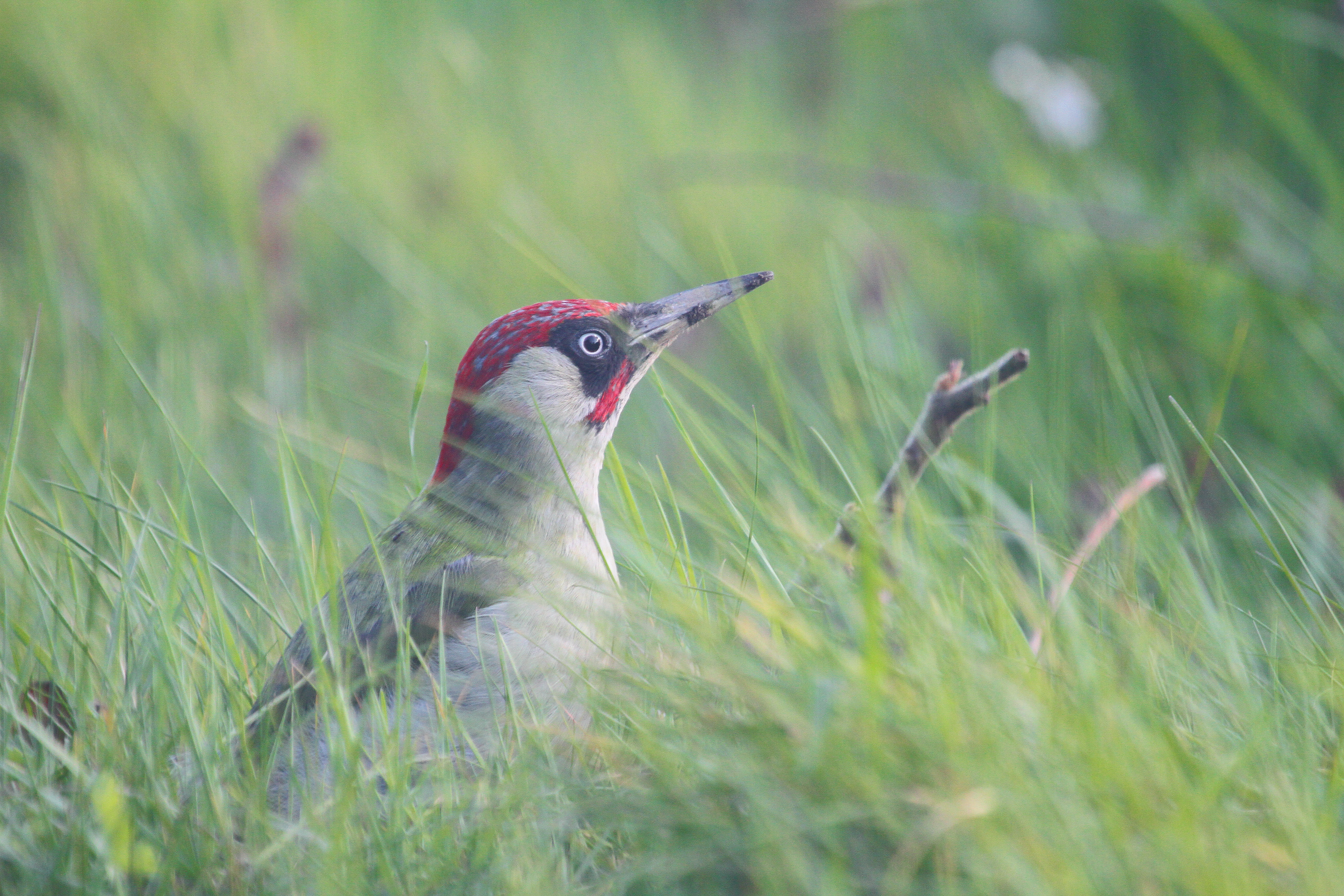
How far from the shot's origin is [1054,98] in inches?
159

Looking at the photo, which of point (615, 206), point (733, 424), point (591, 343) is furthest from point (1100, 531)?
point (615, 206)

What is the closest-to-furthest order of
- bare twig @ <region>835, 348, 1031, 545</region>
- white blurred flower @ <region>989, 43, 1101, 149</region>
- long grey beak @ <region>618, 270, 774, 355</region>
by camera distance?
bare twig @ <region>835, 348, 1031, 545</region> < long grey beak @ <region>618, 270, 774, 355</region> < white blurred flower @ <region>989, 43, 1101, 149</region>

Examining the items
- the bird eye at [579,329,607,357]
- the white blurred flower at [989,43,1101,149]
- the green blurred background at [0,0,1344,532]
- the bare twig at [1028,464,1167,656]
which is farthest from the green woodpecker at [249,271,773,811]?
the white blurred flower at [989,43,1101,149]

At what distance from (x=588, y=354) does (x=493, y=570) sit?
1.78ft

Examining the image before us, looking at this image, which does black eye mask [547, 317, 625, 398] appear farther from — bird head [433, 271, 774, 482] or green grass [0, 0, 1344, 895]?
green grass [0, 0, 1344, 895]

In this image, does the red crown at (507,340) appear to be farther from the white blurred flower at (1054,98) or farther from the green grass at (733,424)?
the white blurred flower at (1054,98)

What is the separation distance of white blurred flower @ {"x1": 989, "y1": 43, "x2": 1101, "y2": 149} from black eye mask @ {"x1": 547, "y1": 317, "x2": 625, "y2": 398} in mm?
2403

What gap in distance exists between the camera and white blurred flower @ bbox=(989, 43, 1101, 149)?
13.0ft

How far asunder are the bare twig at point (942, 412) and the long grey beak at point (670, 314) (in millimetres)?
663

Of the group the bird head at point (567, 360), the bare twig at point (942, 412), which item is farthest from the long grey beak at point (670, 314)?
the bare twig at point (942, 412)

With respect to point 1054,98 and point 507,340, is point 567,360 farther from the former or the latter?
point 1054,98

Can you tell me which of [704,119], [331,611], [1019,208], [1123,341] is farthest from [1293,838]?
[704,119]

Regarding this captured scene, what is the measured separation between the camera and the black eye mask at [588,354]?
227cm

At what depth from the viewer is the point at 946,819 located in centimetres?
99
